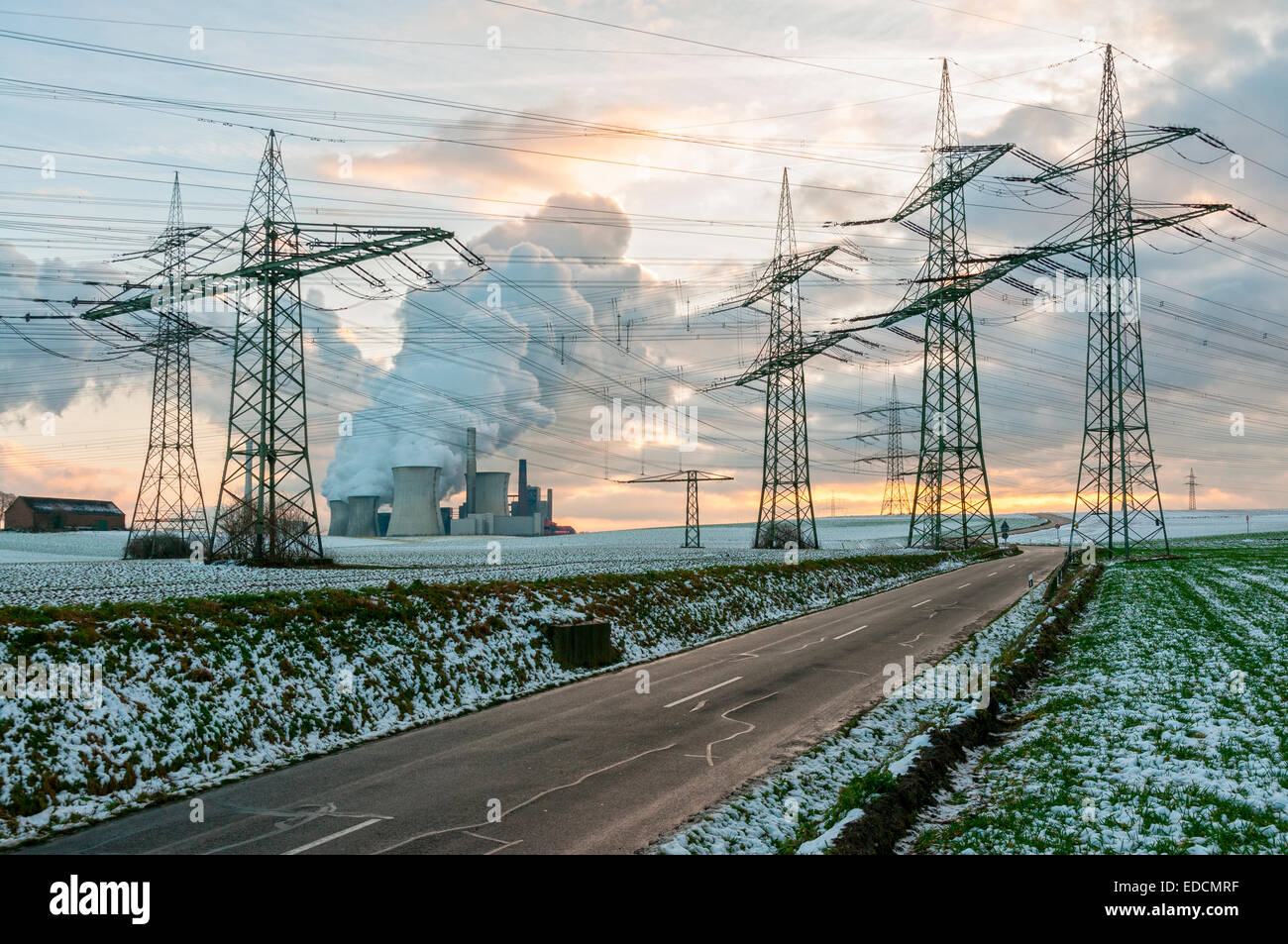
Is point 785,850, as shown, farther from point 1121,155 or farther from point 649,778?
point 1121,155

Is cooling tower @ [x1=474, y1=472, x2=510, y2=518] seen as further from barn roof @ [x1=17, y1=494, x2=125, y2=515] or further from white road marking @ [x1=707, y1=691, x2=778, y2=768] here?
white road marking @ [x1=707, y1=691, x2=778, y2=768]

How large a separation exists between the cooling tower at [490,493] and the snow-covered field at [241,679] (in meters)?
132

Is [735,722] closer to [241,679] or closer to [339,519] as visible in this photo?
[241,679]

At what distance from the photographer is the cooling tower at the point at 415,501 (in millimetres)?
114500

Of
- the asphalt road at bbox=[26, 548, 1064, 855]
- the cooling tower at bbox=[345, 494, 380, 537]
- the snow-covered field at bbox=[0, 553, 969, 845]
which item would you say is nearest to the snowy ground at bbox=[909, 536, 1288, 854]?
Answer: the asphalt road at bbox=[26, 548, 1064, 855]

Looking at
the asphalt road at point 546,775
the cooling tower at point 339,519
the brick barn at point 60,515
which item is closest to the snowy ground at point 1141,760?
the asphalt road at point 546,775

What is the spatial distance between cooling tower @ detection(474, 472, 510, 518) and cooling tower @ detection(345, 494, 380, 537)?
2632 cm

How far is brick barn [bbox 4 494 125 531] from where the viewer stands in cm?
13175

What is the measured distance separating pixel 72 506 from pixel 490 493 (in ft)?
226

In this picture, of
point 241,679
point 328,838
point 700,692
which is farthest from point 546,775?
point 700,692

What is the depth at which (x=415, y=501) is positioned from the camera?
11619cm
